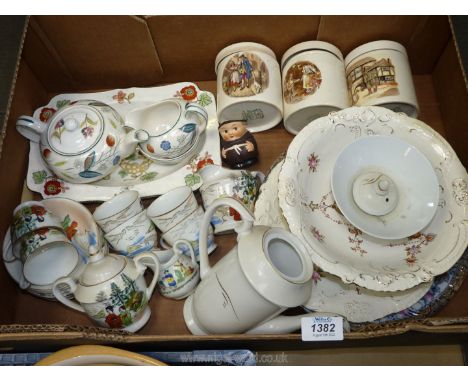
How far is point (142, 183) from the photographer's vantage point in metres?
1.10

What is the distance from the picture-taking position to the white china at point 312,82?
3.44 ft

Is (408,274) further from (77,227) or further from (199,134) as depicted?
(77,227)

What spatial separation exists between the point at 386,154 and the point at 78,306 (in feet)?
2.31

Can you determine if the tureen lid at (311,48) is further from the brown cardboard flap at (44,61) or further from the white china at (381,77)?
the brown cardboard flap at (44,61)

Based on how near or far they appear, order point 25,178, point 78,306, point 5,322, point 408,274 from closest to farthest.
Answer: point 408,274
point 78,306
point 5,322
point 25,178

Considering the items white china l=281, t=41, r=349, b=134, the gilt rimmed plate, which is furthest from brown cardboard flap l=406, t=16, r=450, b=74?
the gilt rimmed plate

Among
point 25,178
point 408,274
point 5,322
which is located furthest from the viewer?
point 25,178

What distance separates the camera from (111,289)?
0.85 m

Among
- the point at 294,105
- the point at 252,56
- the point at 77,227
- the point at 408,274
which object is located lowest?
the point at 408,274

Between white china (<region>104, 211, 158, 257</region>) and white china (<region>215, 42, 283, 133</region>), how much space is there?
35cm

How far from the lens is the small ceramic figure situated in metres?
1.06

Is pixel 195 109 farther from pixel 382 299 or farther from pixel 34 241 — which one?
pixel 382 299

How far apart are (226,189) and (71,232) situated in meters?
0.39

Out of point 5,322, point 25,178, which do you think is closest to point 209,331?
point 5,322
